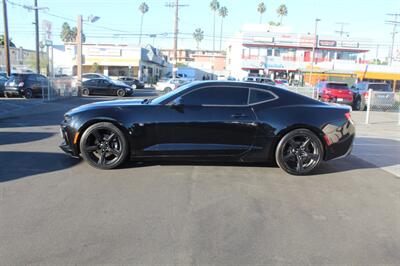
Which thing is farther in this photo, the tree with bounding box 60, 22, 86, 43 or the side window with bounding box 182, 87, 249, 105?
the tree with bounding box 60, 22, 86, 43

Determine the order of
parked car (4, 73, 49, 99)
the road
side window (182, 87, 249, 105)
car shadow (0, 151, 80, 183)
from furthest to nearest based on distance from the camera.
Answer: parked car (4, 73, 49, 99)
side window (182, 87, 249, 105)
car shadow (0, 151, 80, 183)
the road

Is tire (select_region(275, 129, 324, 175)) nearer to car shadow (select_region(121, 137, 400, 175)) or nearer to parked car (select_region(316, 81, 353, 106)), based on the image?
car shadow (select_region(121, 137, 400, 175))

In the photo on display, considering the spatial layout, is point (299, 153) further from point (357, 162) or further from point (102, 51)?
point (102, 51)

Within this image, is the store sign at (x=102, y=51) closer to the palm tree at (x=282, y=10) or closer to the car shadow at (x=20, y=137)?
the car shadow at (x=20, y=137)

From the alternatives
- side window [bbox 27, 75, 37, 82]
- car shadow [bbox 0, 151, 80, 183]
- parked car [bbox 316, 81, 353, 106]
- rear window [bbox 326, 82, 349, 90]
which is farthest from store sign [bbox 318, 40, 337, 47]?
car shadow [bbox 0, 151, 80, 183]

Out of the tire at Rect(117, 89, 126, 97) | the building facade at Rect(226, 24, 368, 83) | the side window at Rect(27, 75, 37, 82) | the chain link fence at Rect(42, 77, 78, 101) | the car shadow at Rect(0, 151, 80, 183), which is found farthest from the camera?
the building facade at Rect(226, 24, 368, 83)

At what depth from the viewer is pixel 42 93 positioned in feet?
73.1

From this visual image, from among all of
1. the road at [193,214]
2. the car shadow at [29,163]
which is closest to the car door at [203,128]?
the road at [193,214]

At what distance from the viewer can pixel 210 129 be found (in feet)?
21.1

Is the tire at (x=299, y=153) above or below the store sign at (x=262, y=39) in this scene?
below

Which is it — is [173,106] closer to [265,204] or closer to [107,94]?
[265,204]

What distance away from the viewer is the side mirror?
6.47 meters

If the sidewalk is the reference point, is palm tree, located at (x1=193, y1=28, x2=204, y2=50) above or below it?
above

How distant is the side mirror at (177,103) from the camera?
255 inches
